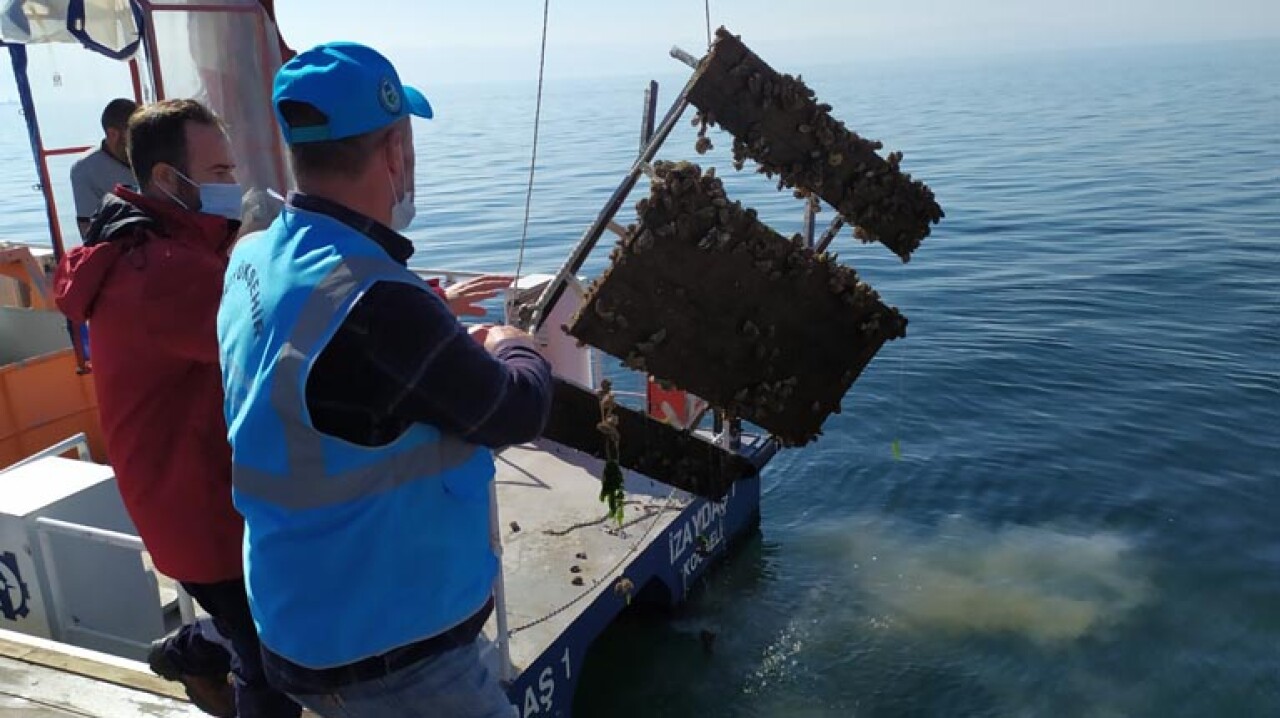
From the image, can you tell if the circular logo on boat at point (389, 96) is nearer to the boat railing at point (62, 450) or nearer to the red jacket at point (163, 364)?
the red jacket at point (163, 364)

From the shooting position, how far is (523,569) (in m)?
6.25

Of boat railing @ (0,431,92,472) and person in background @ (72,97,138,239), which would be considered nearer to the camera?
person in background @ (72,97,138,239)

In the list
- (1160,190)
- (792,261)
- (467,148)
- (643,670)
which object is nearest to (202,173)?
(792,261)

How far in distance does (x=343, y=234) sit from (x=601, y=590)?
4.33 meters

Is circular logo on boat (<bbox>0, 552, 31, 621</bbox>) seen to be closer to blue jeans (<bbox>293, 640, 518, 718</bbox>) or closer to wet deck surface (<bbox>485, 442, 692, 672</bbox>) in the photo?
wet deck surface (<bbox>485, 442, 692, 672</bbox>)

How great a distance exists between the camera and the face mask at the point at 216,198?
2.93 metres

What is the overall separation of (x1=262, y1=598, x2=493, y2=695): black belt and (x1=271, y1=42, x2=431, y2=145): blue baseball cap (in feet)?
3.64

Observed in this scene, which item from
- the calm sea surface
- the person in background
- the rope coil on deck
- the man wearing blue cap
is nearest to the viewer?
the man wearing blue cap

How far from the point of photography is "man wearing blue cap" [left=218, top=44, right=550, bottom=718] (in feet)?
6.40

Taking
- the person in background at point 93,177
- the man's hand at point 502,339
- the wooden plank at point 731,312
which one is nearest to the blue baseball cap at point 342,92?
the man's hand at point 502,339

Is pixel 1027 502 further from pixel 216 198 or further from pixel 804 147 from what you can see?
pixel 216 198

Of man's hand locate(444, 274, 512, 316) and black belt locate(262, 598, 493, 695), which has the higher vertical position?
man's hand locate(444, 274, 512, 316)

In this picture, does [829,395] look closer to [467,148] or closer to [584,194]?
[584,194]

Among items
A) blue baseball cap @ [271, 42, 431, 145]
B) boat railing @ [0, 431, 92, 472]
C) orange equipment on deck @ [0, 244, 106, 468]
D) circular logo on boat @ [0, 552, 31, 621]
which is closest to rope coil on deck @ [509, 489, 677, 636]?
circular logo on boat @ [0, 552, 31, 621]
